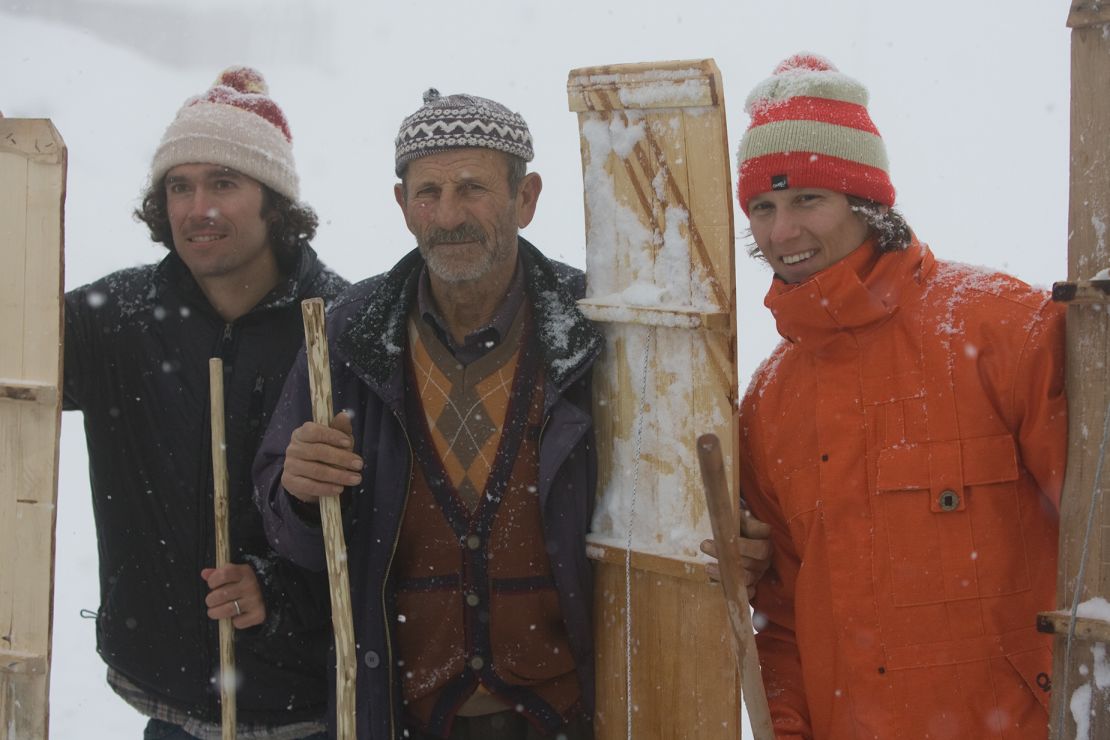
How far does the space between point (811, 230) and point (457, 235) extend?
84cm

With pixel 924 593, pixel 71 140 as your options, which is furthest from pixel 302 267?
pixel 71 140

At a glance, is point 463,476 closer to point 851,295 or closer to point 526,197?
point 526,197

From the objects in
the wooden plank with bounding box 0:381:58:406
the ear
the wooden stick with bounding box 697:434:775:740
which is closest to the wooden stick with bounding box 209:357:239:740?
the wooden plank with bounding box 0:381:58:406

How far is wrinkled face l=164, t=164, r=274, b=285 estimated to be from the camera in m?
3.14

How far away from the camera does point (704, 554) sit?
2811mm

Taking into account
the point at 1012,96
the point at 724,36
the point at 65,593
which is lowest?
the point at 65,593

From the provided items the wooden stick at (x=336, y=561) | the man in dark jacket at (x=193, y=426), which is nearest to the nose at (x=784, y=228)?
the wooden stick at (x=336, y=561)

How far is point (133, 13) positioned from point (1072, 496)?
49.3 feet

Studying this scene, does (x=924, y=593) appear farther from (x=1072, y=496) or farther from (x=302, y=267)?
(x=302, y=267)

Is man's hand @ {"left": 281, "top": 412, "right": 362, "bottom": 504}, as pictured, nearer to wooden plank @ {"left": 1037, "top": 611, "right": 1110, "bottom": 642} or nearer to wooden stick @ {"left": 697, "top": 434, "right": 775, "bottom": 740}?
wooden stick @ {"left": 697, "top": 434, "right": 775, "bottom": 740}

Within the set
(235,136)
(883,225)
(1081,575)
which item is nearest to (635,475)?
(883,225)

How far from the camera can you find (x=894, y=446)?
241cm

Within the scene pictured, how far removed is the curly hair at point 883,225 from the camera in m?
2.50

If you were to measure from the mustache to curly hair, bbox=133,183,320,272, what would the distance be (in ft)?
2.01
